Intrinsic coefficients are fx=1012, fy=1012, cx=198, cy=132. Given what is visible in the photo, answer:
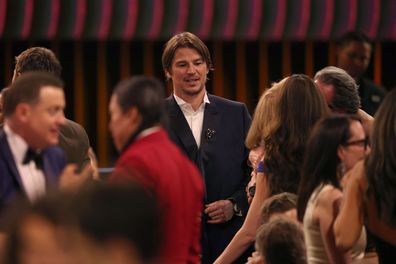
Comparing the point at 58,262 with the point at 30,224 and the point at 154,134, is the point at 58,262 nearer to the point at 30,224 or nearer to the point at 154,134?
the point at 30,224

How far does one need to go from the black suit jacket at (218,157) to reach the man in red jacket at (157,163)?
174cm

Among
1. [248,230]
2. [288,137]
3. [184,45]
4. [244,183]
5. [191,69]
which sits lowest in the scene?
[248,230]

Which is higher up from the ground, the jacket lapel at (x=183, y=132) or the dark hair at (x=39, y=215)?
the dark hair at (x=39, y=215)

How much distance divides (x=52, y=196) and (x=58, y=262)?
0.08 metres

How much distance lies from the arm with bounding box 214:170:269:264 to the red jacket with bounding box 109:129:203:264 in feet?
4.69

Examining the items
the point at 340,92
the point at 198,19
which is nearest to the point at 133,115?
the point at 340,92

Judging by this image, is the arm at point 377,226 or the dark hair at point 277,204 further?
the dark hair at point 277,204

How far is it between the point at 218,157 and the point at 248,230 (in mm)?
451

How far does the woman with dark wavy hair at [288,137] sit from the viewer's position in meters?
4.18

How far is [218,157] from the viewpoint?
15.4ft

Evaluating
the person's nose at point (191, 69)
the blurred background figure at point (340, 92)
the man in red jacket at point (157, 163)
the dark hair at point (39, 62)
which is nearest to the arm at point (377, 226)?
the man in red jacket at point (157, 163)

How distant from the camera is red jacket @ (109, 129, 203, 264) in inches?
107

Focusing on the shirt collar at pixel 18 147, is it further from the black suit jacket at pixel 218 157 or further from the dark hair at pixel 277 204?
the black suit jacket at pixel 218 157

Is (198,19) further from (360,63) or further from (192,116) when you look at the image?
(192,116)
